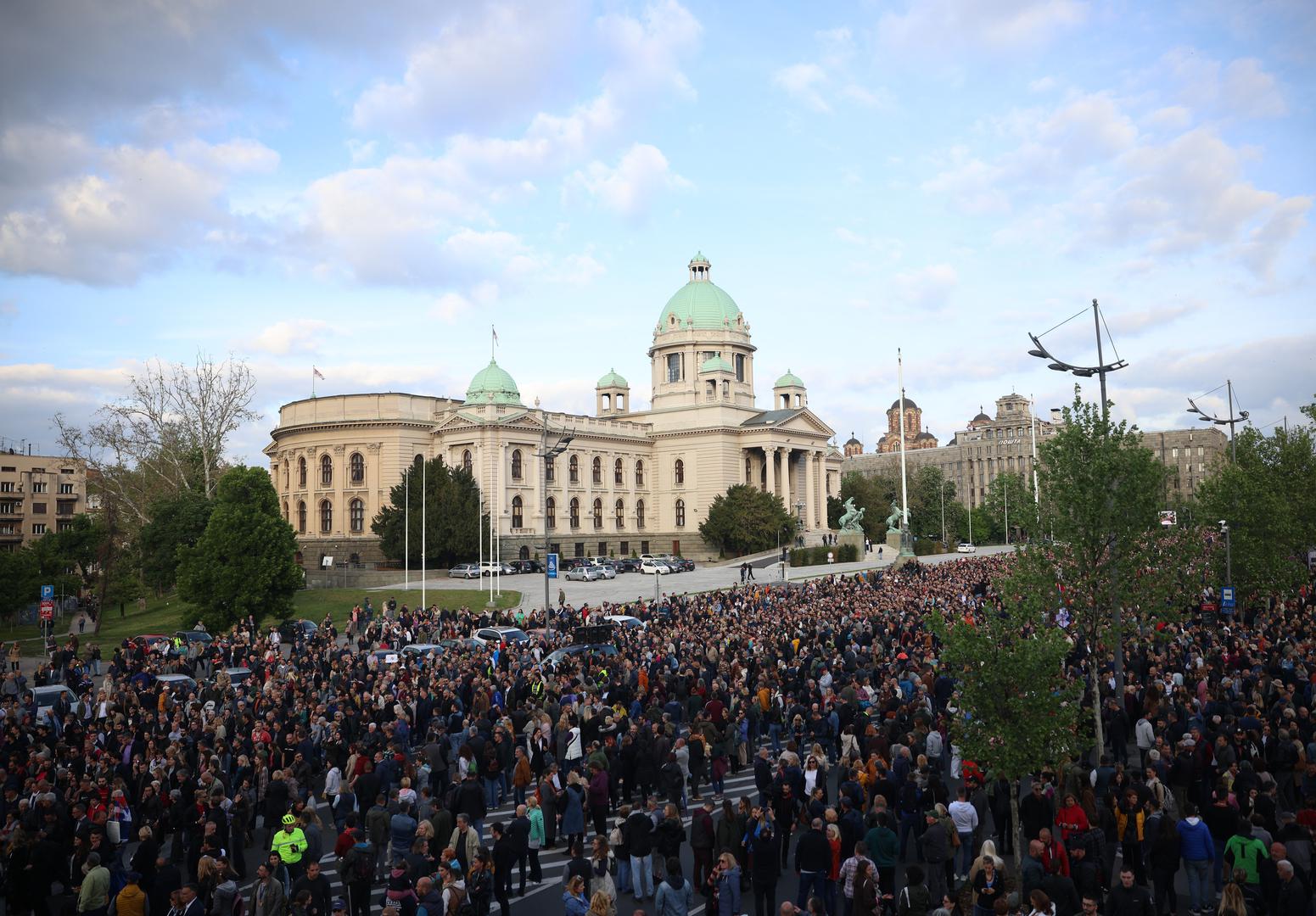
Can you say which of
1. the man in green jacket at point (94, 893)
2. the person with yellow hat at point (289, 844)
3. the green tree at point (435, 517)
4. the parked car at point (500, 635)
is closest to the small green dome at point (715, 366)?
the green tree at point (435, 517)

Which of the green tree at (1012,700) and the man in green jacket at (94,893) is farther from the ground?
the green tree at (1012,700)

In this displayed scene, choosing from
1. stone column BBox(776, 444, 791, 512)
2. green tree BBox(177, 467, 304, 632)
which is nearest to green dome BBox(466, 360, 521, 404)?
stone column BBox(776, 444, 791, 512)

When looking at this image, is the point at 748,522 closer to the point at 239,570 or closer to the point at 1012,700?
the point at 239,570

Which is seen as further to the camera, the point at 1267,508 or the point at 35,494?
the point at 35,494

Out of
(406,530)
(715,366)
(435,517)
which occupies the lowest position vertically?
(406,530)

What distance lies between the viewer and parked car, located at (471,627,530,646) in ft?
109

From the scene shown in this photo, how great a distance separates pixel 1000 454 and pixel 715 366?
7186 centimetres

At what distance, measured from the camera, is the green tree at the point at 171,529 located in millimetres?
56531

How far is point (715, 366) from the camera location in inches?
3497

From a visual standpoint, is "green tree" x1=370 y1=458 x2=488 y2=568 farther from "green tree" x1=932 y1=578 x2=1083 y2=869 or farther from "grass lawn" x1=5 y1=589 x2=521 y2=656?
"green tree" x1=932 y1=578 x2=1083 y2=869

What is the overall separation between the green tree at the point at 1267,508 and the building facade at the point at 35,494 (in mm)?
100336

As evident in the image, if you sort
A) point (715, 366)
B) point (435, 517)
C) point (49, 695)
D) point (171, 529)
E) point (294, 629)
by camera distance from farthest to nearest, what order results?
point (715, 366) < point (435, 517) < point (171, 529) < point (294, 629) < point (49, 695)

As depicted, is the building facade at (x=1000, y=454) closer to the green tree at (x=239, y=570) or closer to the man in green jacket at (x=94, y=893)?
the green tree at (x=239, y=570)

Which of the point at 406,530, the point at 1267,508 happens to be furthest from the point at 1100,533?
the point at 406,530
